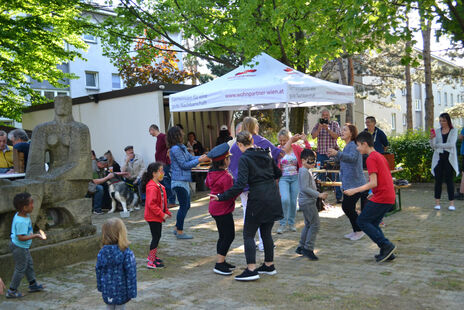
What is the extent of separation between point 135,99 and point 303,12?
5521mm

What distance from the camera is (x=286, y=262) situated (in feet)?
20.3

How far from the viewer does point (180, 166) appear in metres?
7.24

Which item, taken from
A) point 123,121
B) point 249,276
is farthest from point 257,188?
point 123,121

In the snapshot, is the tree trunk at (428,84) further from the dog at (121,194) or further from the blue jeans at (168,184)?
the dog at (121,194)

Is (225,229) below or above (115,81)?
below

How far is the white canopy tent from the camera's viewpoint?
9.94m

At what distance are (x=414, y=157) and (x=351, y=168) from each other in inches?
277

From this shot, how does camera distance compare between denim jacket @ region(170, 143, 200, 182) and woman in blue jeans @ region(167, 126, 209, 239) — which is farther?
woman in blue jeans @ region(167, 126, 209, 239)

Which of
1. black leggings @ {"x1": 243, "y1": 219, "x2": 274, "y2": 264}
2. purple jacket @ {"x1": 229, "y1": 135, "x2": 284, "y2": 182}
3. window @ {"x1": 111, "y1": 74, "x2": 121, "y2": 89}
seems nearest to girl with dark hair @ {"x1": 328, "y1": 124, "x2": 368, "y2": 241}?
purple jacket @ {"x1": 229, "y1": 135, "x2": 284, "y2": 182}

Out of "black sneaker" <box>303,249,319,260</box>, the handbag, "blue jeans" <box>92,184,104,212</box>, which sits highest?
the handbag

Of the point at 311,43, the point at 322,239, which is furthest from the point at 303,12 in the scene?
the point at 322,239

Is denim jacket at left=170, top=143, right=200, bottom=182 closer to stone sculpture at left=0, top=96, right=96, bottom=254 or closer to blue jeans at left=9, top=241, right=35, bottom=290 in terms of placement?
stone sculpture at left=0, top=96, right=96, bottom=254

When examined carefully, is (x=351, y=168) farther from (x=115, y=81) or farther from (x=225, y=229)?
(x=115, y=81)

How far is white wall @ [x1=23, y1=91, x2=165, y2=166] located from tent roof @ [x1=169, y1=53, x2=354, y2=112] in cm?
203
